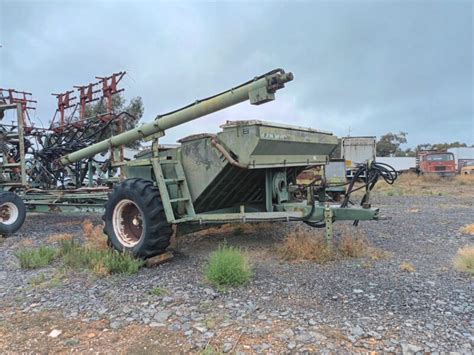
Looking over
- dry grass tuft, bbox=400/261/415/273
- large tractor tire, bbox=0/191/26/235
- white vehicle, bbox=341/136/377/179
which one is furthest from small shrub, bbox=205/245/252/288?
white vehicle, bbox=341/136/377/179

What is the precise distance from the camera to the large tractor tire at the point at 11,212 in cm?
790

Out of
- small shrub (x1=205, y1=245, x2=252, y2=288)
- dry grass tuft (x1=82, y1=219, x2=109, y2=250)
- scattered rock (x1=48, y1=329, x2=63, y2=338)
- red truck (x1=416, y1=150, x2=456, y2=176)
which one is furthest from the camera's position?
red truck (x1=416, y1=150, x2=456, y2=176)

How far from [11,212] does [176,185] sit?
4471 mm

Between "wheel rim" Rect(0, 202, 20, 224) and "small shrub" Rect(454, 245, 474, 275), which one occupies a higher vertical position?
"wheel rim" Rect(0, 202, 20, 224)

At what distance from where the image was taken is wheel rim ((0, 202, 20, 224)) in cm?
799

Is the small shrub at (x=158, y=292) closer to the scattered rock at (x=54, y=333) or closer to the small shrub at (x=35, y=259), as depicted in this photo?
the scattered rock at (x=54, y=333)

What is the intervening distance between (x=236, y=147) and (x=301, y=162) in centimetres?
141

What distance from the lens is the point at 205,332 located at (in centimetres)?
327

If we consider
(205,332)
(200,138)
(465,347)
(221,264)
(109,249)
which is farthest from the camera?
(109,249)

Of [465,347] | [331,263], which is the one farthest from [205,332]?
[331,263]

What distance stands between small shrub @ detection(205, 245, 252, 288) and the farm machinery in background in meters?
0.87

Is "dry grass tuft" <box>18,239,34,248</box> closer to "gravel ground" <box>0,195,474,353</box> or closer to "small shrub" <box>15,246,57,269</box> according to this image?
"gravel ground" <box>0,195,474,353</box>

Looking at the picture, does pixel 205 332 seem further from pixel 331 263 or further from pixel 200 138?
pixel 200 138

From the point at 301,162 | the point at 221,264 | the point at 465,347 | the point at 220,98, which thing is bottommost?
the point at 465,347
